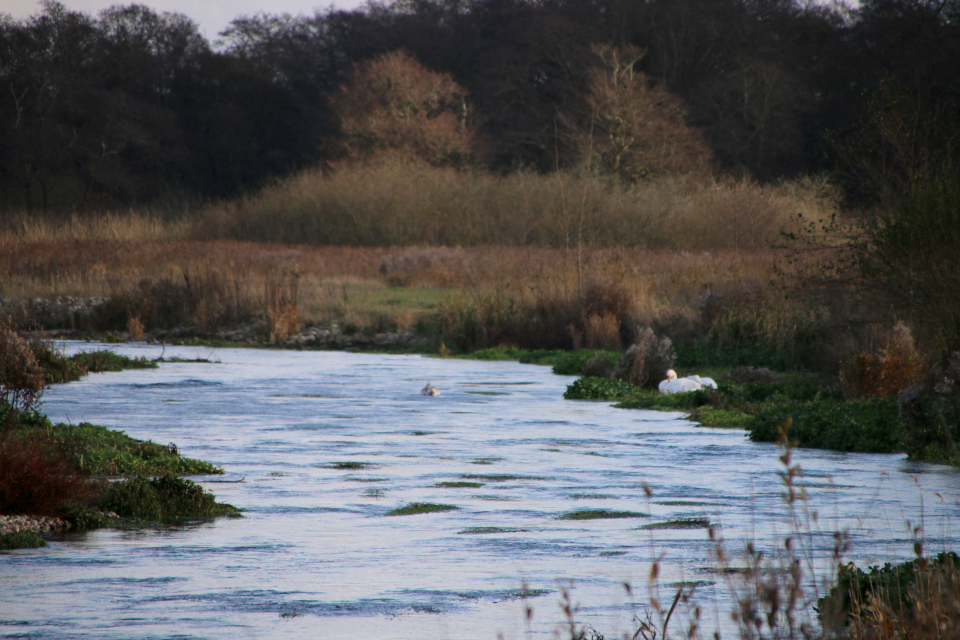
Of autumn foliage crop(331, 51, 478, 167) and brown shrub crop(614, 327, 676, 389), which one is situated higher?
autumn foliage crop(331, 51, 478, 167)

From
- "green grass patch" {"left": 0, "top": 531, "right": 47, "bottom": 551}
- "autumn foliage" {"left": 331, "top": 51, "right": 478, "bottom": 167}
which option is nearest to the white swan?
"green grass patch" {"left": 0, "top": 531, "right": 47, "bottom": 551}

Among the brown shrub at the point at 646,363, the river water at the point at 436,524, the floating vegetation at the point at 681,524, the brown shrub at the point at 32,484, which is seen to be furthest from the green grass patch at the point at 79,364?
the floating vegetation at the point at 681,524

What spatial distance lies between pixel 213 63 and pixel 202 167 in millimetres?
5722

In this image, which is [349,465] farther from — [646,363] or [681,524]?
[646,363]

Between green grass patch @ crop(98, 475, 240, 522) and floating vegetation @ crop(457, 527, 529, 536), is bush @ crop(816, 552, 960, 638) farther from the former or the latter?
green grass patch @ crop(98, 475, 240, 522)

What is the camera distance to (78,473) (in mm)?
7824

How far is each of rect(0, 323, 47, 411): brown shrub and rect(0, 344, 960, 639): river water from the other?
1.28 metres

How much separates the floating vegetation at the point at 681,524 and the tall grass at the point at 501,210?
27691mm

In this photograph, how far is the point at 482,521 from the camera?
778cm

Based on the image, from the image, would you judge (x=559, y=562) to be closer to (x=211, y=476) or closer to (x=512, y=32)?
(x=211, y=476)

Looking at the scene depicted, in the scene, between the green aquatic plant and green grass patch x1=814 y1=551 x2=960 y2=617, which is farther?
the green aquatic plant

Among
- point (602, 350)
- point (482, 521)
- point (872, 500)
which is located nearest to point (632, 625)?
point (482, 521)

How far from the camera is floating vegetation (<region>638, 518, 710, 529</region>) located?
7.46 metres

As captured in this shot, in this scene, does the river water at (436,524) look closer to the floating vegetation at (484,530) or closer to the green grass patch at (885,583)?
the floating vegetation at (484,530)
